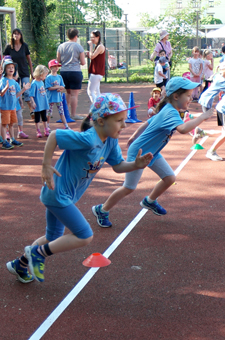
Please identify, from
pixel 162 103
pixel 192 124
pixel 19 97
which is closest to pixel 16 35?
pixel 19 97

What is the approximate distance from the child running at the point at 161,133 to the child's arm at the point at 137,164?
89 centimetres

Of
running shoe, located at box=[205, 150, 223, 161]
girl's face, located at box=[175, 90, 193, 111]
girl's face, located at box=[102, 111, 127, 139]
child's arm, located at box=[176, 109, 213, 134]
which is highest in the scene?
girl's face, located at box=[175, 90, 193, 111]

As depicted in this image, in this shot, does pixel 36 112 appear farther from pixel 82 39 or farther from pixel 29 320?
pixel 82 39

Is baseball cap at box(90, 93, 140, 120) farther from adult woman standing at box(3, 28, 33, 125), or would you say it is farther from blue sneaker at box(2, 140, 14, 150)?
adult woman standing at box(3, 28, 33, 125)

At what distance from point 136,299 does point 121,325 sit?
15.3 inches

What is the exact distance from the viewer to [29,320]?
10.7ft

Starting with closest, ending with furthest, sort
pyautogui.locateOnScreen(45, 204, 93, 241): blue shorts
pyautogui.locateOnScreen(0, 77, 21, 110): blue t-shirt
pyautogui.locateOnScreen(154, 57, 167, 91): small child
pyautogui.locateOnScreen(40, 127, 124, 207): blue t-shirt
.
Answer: pyautogui.locateOnScreen(40, 127, 124, 207): blue t-shirt
pyautogui.locateOnScreen(45, 204, 93, 241): blue shorts
pyautogui.locateOnScreen(0, 77, 21, 110): blue t-shirt
pyautogui.locateOnScreen(154, 57, 167, 91): small child

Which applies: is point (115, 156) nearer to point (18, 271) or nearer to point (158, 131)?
point (158, 131)

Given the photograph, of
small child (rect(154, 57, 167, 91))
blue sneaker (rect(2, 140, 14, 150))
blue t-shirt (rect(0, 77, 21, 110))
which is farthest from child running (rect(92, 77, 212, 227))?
small child (rect(154, 57, 167, 91))

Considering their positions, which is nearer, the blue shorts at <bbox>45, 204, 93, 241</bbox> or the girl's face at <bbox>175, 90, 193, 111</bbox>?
the blue shorts at <bbox>45, 204, 93, 241</bbox>

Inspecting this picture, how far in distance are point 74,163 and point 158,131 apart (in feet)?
5.24

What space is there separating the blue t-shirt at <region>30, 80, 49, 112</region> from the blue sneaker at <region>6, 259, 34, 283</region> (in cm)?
664

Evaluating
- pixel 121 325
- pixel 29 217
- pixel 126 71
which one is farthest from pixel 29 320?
pixel 126 71

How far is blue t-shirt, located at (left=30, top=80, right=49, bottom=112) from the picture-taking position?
9.84 meters
